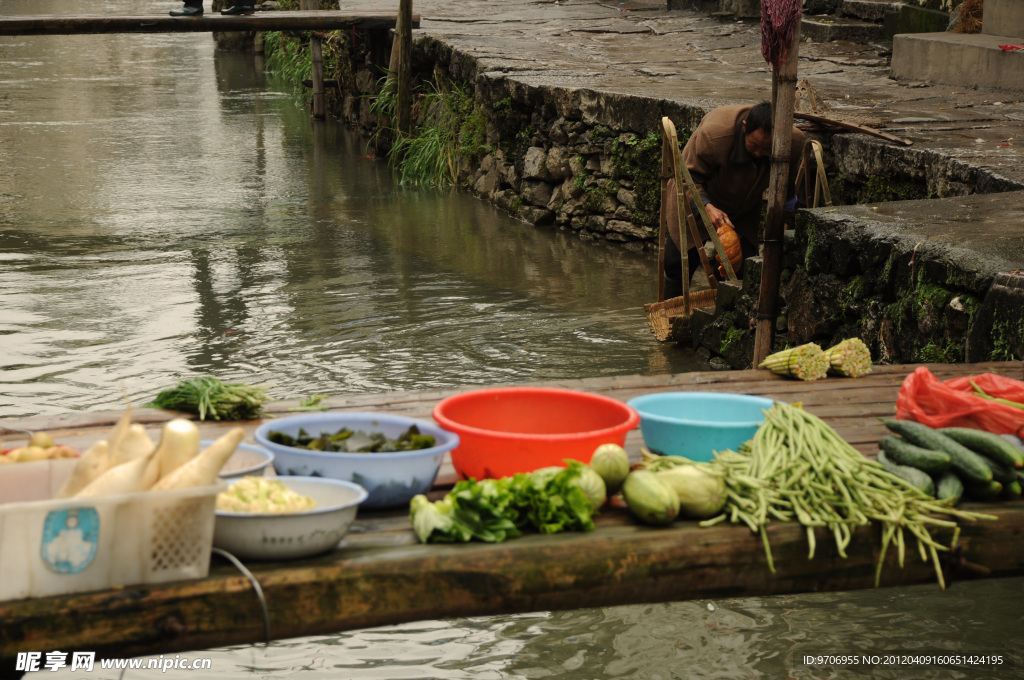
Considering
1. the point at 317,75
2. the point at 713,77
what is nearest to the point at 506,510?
the point at 713,77

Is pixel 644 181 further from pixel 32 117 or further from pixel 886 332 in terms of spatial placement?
pixel 32 117

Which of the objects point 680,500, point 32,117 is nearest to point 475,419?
point 680,500

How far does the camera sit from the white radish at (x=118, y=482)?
1.85 meters

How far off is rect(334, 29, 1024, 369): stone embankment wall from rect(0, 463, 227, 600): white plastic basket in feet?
10.1

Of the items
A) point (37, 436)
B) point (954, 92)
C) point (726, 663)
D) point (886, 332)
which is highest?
point (954, 92)

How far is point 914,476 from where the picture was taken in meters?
2.38

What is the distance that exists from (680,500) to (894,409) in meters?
1.31

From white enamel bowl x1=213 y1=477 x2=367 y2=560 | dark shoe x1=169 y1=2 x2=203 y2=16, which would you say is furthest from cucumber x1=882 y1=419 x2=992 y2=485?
dark shoe x1=169 y1=2 x2=203 y2=16

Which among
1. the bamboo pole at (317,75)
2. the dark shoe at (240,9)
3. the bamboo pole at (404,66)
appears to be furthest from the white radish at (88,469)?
the bamboo pole at (317,75)

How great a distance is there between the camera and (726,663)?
3410 mm

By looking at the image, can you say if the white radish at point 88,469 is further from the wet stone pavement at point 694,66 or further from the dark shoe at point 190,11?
the dark shoe at point 190,11

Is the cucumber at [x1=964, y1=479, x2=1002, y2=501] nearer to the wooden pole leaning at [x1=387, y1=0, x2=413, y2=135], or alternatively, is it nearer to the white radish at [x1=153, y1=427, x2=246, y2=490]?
the white radish at [x1=153, y1=427, x2=246, y2=490]

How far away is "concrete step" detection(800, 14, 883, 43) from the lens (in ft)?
35.6

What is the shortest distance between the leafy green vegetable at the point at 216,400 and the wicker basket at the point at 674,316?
146 inches
